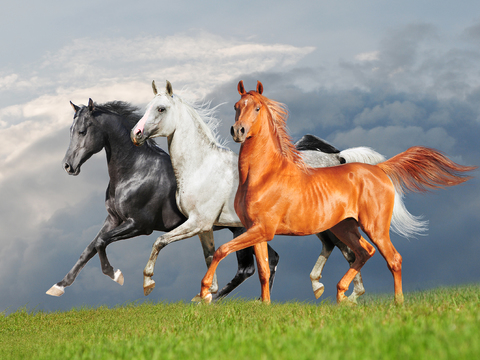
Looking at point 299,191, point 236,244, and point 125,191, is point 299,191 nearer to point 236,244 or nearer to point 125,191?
point 236,244

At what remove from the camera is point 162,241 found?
7.00 meters

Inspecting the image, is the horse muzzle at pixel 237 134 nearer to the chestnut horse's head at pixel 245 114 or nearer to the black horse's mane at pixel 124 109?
the chestnut horse's head at pixel 245 114

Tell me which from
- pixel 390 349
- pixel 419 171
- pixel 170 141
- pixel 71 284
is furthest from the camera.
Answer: pixel 71 284

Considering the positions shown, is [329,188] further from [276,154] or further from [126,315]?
[126,315]

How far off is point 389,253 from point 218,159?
2.99 m

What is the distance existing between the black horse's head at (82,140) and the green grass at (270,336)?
275cm

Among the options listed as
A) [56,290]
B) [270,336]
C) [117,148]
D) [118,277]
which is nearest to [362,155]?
[117,148]

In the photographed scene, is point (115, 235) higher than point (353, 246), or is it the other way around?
point (353, 246)

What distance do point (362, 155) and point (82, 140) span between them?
482cm

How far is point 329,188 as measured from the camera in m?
6.11

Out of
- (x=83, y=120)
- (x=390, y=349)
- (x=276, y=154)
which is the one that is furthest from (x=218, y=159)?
(x=390, y=349)

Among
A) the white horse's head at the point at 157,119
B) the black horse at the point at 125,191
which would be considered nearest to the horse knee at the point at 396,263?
the black horse at the point at 125,191

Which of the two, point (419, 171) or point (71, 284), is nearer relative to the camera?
point (419, 171)

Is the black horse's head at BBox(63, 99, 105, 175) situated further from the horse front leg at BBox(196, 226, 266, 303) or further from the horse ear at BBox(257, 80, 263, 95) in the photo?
the horse front leg at BBox(196, 226, 266, 303)
